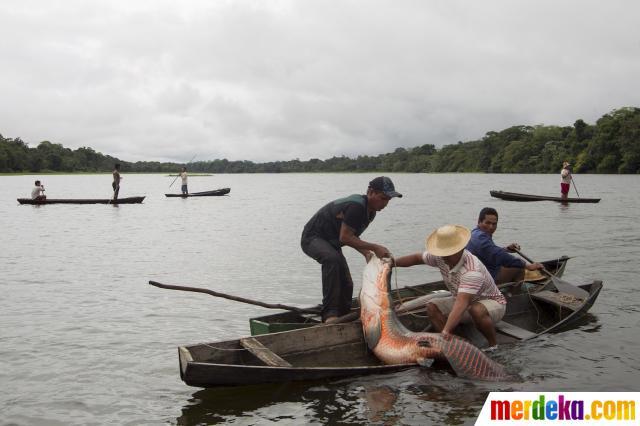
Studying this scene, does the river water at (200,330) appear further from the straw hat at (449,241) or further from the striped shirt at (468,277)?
the straw hat at (449,241)

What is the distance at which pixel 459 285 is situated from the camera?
769 centimetres

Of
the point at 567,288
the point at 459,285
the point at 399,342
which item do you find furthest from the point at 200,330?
the point at 567,288

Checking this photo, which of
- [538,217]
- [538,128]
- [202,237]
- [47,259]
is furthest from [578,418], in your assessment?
[538,128]

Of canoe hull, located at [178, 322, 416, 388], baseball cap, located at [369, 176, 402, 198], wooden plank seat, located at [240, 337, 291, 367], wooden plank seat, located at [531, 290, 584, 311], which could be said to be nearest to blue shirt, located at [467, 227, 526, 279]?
wooden plank seat, located at [531, 290, 584, 311]

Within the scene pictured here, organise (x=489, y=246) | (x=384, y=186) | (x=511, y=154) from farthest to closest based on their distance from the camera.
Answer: (x=511, y=154) → (x=489, y=246) → (x=384, y=186)

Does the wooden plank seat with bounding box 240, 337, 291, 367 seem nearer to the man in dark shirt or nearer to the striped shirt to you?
the man in dark shirt

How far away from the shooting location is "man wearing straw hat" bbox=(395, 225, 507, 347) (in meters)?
7.48

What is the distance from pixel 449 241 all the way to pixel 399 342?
140cm

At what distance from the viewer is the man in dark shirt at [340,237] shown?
7996 millimetres

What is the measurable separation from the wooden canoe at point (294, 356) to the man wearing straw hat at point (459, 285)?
43cm

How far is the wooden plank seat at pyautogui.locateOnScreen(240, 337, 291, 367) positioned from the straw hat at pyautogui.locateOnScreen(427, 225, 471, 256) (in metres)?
2.31

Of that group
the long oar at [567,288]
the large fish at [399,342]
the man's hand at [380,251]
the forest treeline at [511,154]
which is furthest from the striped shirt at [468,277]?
the forest treeline at [511,154]

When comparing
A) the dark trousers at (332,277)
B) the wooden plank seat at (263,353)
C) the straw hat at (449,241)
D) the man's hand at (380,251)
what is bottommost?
the wooden plank seat at (263,353)

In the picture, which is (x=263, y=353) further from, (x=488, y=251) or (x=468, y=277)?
(x=488, y=251)
